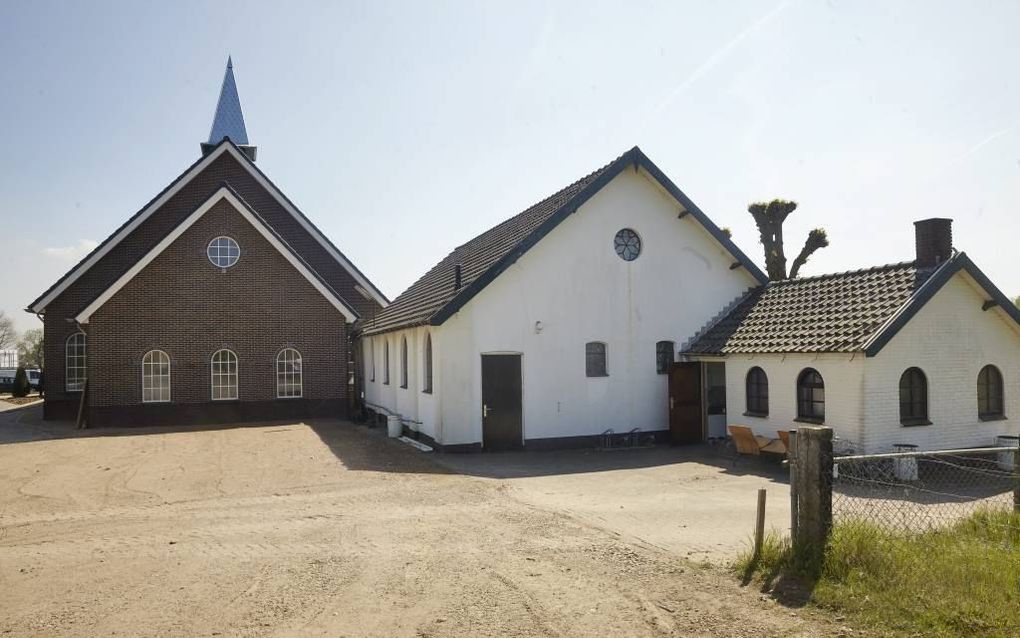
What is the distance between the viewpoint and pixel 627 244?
1836 centimetres

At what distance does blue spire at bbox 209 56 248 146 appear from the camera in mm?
34344

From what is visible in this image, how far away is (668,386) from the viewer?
18422mm

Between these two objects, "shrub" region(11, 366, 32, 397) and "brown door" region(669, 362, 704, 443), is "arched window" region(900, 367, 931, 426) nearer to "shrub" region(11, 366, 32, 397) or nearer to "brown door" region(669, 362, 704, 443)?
"brown door" region(669, 362, 704, 443)

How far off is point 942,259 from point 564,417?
8.49 m

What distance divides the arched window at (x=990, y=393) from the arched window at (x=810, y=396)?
3435 mm

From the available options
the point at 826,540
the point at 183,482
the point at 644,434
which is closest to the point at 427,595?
the point at 826,540

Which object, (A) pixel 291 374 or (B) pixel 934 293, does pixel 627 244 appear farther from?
(A) pixel 291 374

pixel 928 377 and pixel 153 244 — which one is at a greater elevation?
pixel 153 244

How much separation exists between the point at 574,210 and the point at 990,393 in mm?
9601

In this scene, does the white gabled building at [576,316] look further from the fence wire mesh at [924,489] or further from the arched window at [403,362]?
the fence wire mesh at [924,489]

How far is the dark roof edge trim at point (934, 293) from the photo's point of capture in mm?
13547

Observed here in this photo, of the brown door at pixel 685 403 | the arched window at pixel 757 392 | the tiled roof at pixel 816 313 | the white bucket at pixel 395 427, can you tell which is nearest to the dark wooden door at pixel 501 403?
the brown door at pixel 685 403

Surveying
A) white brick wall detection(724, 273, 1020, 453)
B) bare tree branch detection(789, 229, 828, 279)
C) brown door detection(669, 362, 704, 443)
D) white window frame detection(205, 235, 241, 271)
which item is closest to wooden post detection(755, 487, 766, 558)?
white brick wall detection(724, 273, 1020, 453)

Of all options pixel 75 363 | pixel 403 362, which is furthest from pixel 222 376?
pixel 403 362
